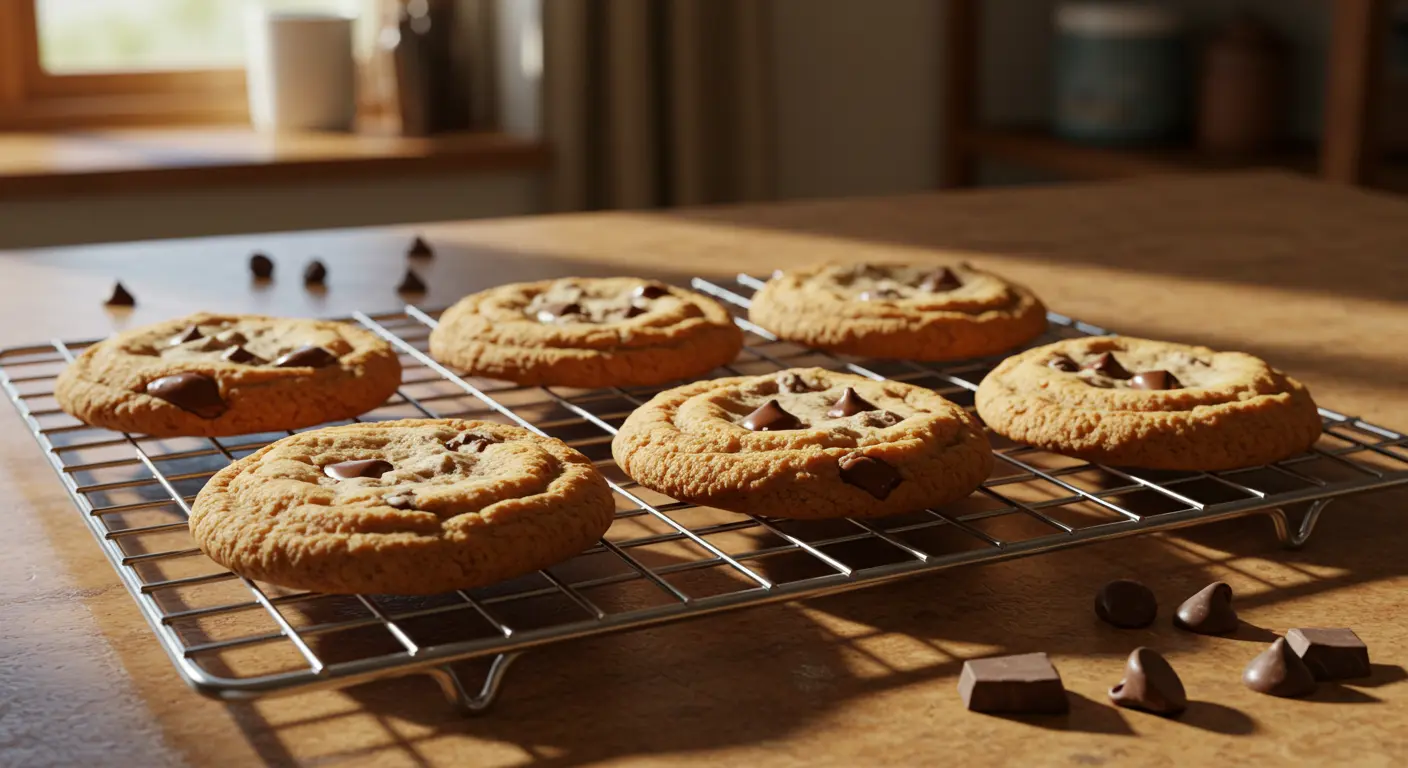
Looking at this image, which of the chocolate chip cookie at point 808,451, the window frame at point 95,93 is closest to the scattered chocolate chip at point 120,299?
the chocolate chip cookie at point 808,451

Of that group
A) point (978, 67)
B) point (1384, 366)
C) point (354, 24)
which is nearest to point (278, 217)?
point (354, 24)

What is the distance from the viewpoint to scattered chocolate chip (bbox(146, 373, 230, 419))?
123cm

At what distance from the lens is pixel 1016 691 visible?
0.84 meters

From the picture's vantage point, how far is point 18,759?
31.2 inches

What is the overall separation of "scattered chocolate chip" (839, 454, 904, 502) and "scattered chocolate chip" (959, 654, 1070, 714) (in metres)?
0.21

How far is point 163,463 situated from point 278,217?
241cm

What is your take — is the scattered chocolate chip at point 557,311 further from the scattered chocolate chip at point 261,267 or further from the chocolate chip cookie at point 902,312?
the scattered chocolate chip at point 261,267

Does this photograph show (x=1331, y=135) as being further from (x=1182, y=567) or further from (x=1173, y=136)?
(x=1182, y=567)

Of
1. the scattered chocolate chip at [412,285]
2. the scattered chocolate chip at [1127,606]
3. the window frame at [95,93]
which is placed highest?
the window frame at [95,93]

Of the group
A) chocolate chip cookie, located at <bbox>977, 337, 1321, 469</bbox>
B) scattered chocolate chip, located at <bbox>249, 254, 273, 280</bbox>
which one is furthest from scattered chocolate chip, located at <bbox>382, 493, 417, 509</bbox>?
scattered chocolate chip, located at <bbox>249, 254, 273, 280</bbox>

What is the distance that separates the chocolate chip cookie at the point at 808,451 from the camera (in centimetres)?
105

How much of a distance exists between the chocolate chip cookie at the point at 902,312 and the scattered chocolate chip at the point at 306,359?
1.57 feet

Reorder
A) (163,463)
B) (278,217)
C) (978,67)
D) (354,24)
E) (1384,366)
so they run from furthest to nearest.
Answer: (978,67) → (354,24) → (278,217) → (1384,366) → (163,463)

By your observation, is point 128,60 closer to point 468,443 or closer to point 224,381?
point 224,381
